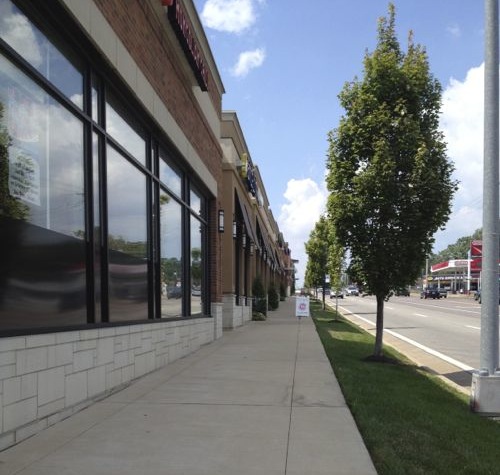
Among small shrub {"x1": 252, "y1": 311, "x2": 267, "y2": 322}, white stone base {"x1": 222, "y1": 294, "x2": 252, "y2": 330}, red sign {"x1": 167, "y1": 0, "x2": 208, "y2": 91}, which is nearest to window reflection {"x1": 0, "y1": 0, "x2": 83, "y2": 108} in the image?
red sign {"x1": 167, "y1": 0, "x2": 208, "y2": 91}

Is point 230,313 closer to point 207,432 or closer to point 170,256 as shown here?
point 170,256

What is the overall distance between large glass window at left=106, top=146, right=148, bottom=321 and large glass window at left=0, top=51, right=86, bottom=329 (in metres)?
1.02

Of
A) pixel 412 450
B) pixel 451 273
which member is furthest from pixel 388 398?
pixel 451 273

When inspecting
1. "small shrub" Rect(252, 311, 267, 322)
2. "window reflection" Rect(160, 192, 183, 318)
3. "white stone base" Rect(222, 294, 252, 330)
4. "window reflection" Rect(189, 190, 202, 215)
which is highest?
"window reflection" Rect(189, 190, 202, 215)

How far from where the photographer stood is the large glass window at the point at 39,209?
5.23 meters

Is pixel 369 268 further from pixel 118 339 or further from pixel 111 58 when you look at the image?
pixel 111 58

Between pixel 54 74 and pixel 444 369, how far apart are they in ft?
32.2

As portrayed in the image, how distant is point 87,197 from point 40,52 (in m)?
1.79

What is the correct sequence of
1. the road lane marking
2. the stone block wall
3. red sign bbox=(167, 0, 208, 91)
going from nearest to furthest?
the stone block wall, red sign bbox=(167, 0, 208, 91), the road lane marking

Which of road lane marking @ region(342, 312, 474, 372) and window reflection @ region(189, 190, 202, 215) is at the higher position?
window reflection @ region(189, 190, 202, 215)

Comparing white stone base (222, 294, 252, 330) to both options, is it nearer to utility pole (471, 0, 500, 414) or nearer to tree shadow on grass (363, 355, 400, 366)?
tree shadow on grass (363, 355, 400, 366)

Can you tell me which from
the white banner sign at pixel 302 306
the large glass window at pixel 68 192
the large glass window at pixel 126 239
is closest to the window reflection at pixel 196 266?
the large glass window at pixel 68 192

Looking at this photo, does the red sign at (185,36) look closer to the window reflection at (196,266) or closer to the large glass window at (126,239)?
the large glass window at (126,239)

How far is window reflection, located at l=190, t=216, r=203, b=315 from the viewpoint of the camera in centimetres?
1346
